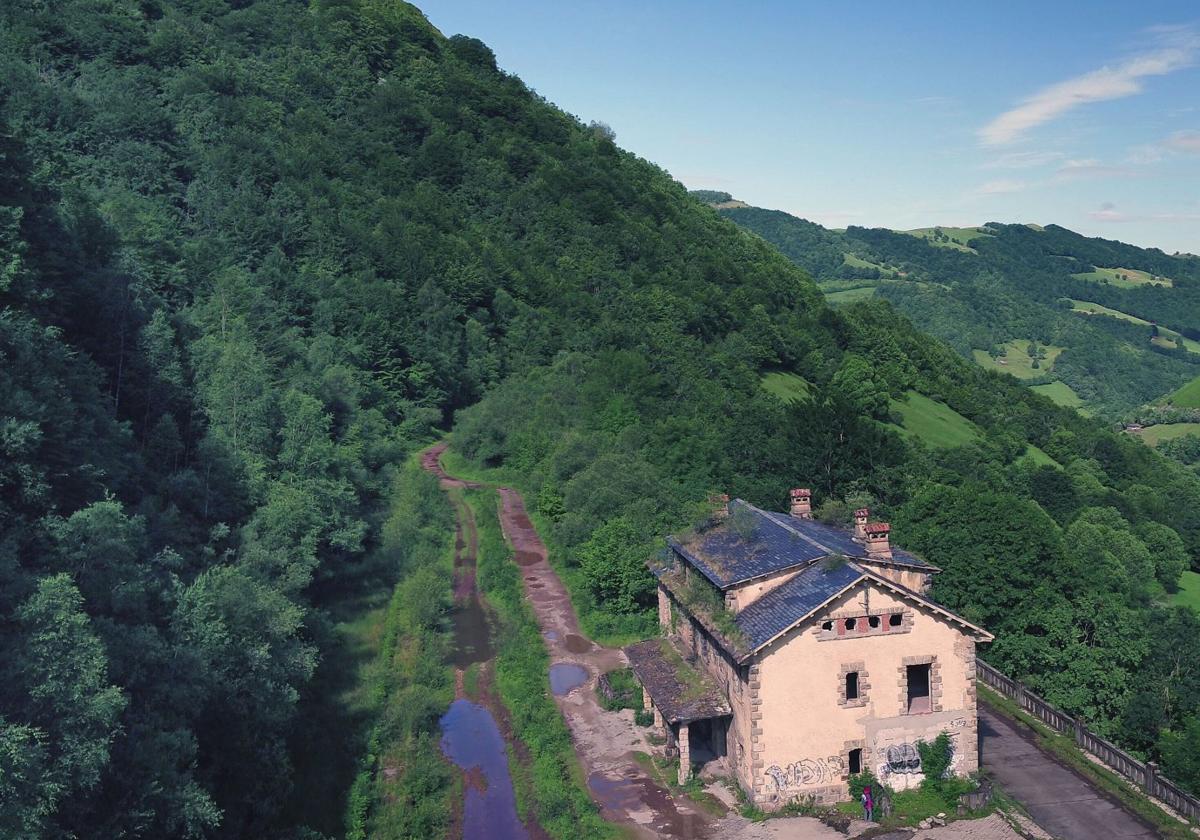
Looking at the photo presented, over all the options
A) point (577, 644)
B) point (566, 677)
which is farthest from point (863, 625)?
point (577, 644)

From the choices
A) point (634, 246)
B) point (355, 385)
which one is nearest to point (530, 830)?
point (355, 385)

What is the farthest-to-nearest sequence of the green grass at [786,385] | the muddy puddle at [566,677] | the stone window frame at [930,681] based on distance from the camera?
the green grass at [786,385] < the muddy puddle at [566,677] < the stone window frame at [930,681]

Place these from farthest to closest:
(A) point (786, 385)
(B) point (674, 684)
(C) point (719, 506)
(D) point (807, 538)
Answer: (A) point (786, 385), (C) point (719, 506), (D) point (807, 538), (B) point (674, 684)

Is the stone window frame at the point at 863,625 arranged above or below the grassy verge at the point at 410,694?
above

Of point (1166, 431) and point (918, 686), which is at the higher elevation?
point (918, 686)

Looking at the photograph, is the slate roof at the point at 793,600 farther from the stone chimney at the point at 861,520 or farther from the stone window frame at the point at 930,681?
the stone chimney at the point at 861,520

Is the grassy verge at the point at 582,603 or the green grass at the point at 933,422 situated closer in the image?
the grassy verge at the point at 582,603

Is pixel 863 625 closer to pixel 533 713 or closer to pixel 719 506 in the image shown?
pixel 719 506

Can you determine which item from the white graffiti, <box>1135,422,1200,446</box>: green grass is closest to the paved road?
the white graffiti

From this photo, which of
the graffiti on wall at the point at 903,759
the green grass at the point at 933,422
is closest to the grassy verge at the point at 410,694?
the graffiti on wall at the point at 903,759
